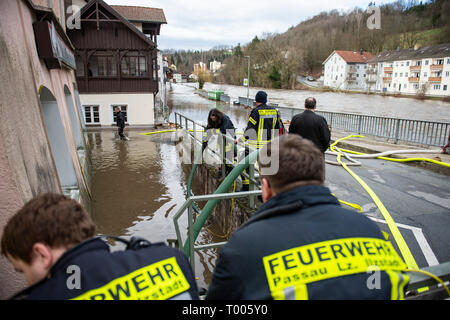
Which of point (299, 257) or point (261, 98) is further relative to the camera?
point (261, 98)

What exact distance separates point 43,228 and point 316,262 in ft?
3.91

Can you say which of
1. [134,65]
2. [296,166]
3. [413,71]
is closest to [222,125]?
[296,166]

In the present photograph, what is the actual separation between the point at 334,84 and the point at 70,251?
10467 centimetres

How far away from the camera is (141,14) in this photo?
95.0 ft

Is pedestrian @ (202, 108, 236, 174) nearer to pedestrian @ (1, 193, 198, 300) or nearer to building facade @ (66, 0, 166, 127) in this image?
pedestrian @ (1, 193, 198, 300)

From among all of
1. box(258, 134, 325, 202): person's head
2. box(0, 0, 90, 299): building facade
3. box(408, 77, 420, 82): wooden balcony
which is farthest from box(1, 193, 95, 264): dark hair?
box(408, 77, 420, 82): wooden balcony

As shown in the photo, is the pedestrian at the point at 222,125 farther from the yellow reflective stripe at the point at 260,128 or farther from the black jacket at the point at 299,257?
the black jacket at the point at 299,257

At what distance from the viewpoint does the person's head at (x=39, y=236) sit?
1.38 m

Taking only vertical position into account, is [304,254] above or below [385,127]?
above

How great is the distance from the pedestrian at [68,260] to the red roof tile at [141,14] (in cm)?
3002

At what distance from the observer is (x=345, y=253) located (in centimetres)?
152

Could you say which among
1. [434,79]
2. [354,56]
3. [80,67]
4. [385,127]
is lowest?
[385,127]

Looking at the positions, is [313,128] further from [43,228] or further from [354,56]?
[354,56]
